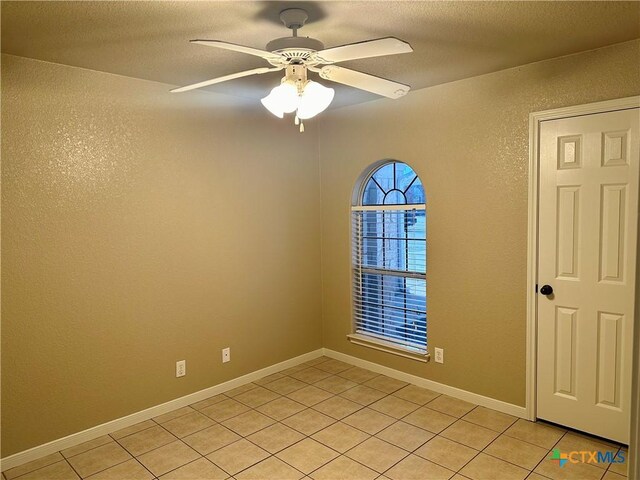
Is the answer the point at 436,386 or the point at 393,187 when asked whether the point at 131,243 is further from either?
the point at 436,386

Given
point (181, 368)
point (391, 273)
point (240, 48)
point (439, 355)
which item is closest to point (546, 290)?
point (439, 355)

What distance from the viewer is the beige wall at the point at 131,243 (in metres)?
2.78

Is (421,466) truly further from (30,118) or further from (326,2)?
(30,118)

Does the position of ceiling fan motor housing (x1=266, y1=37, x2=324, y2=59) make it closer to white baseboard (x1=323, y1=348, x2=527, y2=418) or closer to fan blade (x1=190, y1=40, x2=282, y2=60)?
fan blade (x1=190, y1=40, x2=282, y2=60)

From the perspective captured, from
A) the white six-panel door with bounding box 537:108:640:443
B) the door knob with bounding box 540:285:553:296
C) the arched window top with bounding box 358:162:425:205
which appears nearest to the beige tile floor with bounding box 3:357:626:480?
the white six-panel door with bounding box 537:108:640:443

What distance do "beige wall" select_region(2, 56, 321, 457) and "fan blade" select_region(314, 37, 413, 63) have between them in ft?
5.66

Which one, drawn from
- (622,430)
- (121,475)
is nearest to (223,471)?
(121,475)

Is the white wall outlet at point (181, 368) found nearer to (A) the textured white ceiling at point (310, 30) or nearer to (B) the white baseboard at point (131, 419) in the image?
(B) the white baseboard at point (131, 419)

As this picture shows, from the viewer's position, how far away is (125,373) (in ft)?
10.6

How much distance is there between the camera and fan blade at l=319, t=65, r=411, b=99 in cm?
224

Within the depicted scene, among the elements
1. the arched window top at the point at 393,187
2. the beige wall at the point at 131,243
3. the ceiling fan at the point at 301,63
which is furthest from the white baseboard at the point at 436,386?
the ceiling fan at the point at 301,63

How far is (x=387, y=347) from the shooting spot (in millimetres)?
4086

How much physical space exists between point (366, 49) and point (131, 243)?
2.16m

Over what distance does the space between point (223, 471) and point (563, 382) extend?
2229 millimetres
